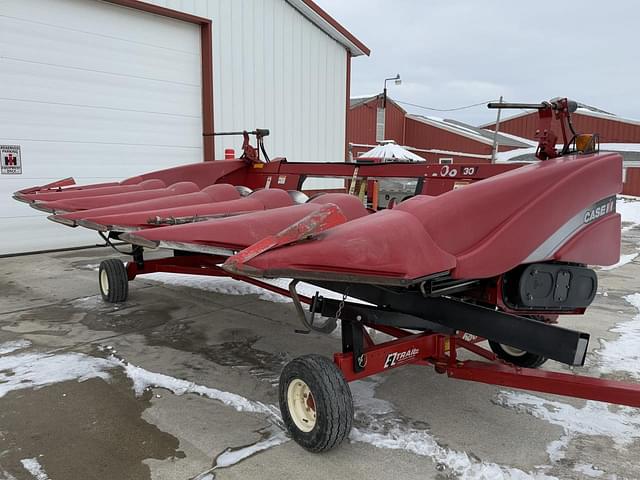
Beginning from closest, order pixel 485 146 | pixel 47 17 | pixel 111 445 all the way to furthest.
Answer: pixel 111 445
pixel 47 17
pixel 485 146

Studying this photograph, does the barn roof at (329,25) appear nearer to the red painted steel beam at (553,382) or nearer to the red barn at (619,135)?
the red painted steel beam at (553,382)

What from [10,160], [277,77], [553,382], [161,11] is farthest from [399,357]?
[277,77]

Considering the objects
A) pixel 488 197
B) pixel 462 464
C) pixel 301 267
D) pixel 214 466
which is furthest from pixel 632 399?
pixel 214 466

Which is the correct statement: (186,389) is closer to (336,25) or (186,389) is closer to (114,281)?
(114,281)

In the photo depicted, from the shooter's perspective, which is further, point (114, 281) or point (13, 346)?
point (114, 281)

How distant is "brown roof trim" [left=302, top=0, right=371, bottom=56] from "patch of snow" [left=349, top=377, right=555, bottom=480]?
9.29m

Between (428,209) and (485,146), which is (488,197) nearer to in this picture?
(428,209)

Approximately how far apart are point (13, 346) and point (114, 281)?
4.03 feet

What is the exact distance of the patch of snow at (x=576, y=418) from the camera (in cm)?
243

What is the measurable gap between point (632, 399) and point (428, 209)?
Answer: 1.12 meters

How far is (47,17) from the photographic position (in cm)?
745

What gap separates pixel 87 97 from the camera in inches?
313

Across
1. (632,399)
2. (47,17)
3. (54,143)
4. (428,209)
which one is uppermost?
(47,17)

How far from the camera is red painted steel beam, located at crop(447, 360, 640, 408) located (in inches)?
83.4
